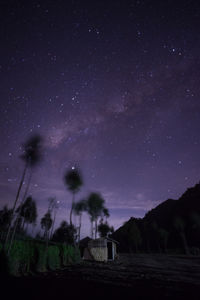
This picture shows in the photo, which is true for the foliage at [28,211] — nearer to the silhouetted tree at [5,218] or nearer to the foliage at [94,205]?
the silhouetted tree at [5,218]

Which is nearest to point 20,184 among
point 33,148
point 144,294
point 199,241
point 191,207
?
point 33,148

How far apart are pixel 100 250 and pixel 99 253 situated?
608mm

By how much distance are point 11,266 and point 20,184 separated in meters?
10.4

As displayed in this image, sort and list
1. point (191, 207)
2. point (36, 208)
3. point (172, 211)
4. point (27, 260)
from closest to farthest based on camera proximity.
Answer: point (27, 260), point (36, 208), point (191, 207), point (172, 211)

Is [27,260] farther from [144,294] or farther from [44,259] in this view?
[144,294]

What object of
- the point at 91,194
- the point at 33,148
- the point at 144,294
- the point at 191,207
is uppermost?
the point at 191,207

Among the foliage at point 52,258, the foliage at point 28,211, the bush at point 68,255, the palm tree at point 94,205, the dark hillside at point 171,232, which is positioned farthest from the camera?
the dark hillside at point 171,232

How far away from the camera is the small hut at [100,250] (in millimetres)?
33281

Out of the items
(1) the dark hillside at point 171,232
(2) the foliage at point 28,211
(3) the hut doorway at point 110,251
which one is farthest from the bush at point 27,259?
(2) the foliage at point 28,211

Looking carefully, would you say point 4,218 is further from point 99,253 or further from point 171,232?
point 171,232

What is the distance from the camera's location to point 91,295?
8109 mm

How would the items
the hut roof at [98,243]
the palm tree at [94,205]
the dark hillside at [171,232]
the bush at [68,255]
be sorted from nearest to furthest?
the bush at [68,255], the hut roof at [98,243], the palm tree at [94,205], the dark hillside at [171,232]

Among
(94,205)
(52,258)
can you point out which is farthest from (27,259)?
(94,205)

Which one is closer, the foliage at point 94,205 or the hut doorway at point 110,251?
the hut doorway at point 110,251
